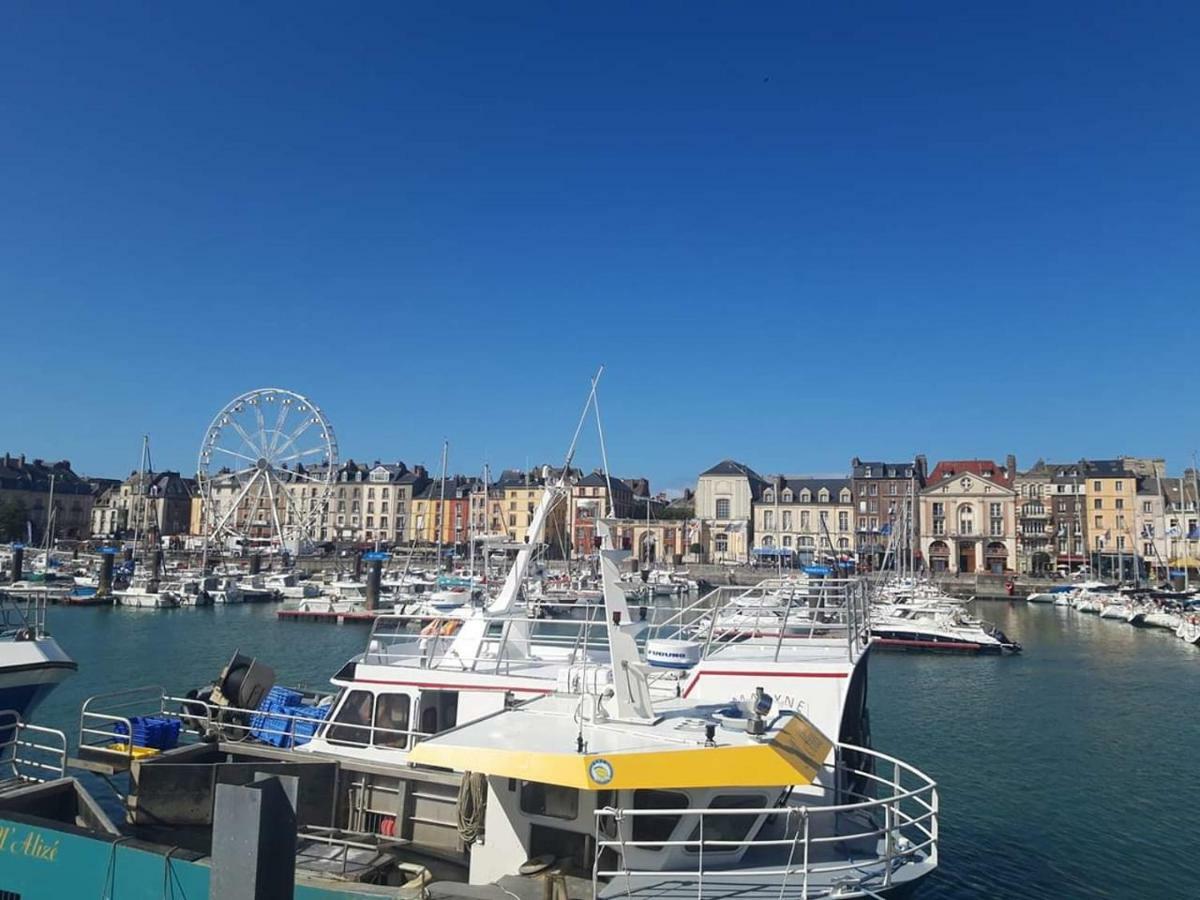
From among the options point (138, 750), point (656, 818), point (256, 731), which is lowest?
point (138, 750)

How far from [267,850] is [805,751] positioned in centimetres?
663

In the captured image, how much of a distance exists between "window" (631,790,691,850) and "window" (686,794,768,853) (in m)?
0.30

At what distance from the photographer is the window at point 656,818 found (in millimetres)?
10867

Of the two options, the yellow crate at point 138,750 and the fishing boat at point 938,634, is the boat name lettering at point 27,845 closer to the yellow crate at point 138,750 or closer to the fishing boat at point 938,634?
the yellow crate at point 138,750

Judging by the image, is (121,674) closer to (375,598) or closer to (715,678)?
(375,598)

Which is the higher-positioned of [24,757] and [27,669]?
[27,669]

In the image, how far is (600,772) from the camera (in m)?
9.90

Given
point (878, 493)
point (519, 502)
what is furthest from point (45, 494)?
point (878, 493)

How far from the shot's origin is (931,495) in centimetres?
11938

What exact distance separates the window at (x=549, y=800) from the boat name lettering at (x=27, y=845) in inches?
227

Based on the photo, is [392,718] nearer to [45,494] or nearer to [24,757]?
[24,757]

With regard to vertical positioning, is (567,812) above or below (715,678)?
below

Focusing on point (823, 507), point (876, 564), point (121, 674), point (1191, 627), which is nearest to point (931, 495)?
point (823, 507)

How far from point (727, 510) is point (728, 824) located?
12278 centimetres
